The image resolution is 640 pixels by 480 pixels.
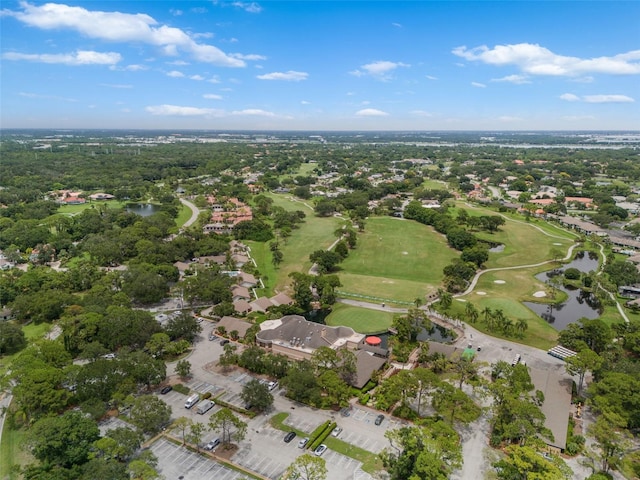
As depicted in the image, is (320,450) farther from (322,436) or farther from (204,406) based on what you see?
(204,406)

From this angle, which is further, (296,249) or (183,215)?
(183,215)

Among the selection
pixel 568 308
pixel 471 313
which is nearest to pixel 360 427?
pixel 471 313

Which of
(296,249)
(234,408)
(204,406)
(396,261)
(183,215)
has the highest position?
(183,215)

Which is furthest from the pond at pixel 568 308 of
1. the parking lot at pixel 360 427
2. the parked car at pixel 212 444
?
the parked car at pixel 212 444

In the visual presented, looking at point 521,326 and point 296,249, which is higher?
point 296,249

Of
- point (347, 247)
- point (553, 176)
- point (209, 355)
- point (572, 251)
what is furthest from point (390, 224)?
point (553, 176)

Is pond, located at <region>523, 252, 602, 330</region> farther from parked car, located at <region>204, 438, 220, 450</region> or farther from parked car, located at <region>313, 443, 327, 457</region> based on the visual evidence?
parked car, located at <region>204, 438, 220, 450</region>
